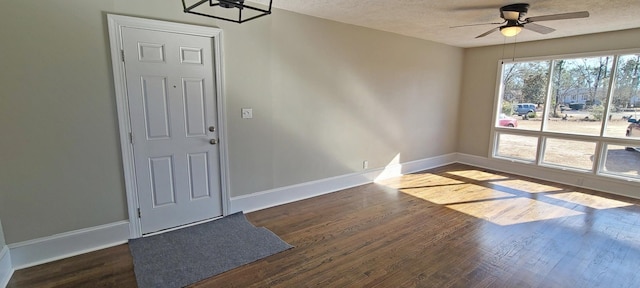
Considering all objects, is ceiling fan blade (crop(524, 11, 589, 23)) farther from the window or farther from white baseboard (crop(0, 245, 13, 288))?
white baseboard (crop(0, 245, 13, 288))

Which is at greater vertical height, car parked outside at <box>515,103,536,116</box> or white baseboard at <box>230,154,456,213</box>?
car parked outside at <box>515,103,536,116</box>

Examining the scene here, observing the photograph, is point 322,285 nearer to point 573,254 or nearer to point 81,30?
point 573,254

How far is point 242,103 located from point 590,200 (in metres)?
4.92

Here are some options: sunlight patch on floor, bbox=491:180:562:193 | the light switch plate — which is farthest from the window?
the light switch plate

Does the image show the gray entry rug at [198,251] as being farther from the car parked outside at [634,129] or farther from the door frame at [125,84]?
the car parked outside at [634,129]

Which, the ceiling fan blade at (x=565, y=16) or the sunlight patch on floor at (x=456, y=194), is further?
the sunlight patch on floor at (x=456, y=194)

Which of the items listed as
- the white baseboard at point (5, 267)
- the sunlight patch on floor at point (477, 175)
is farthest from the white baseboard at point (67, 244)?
the sunlight patch on floor at point (477, 175)

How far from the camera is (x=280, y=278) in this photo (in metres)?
2.39

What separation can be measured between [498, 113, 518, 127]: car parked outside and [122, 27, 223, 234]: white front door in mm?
5318

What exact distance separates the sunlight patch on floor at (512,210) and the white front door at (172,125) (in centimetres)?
315

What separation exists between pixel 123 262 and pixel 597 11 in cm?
547

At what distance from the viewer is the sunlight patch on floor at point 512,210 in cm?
356

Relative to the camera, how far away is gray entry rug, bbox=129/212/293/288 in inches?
95.3

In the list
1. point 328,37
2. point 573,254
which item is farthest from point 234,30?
point 573,254
